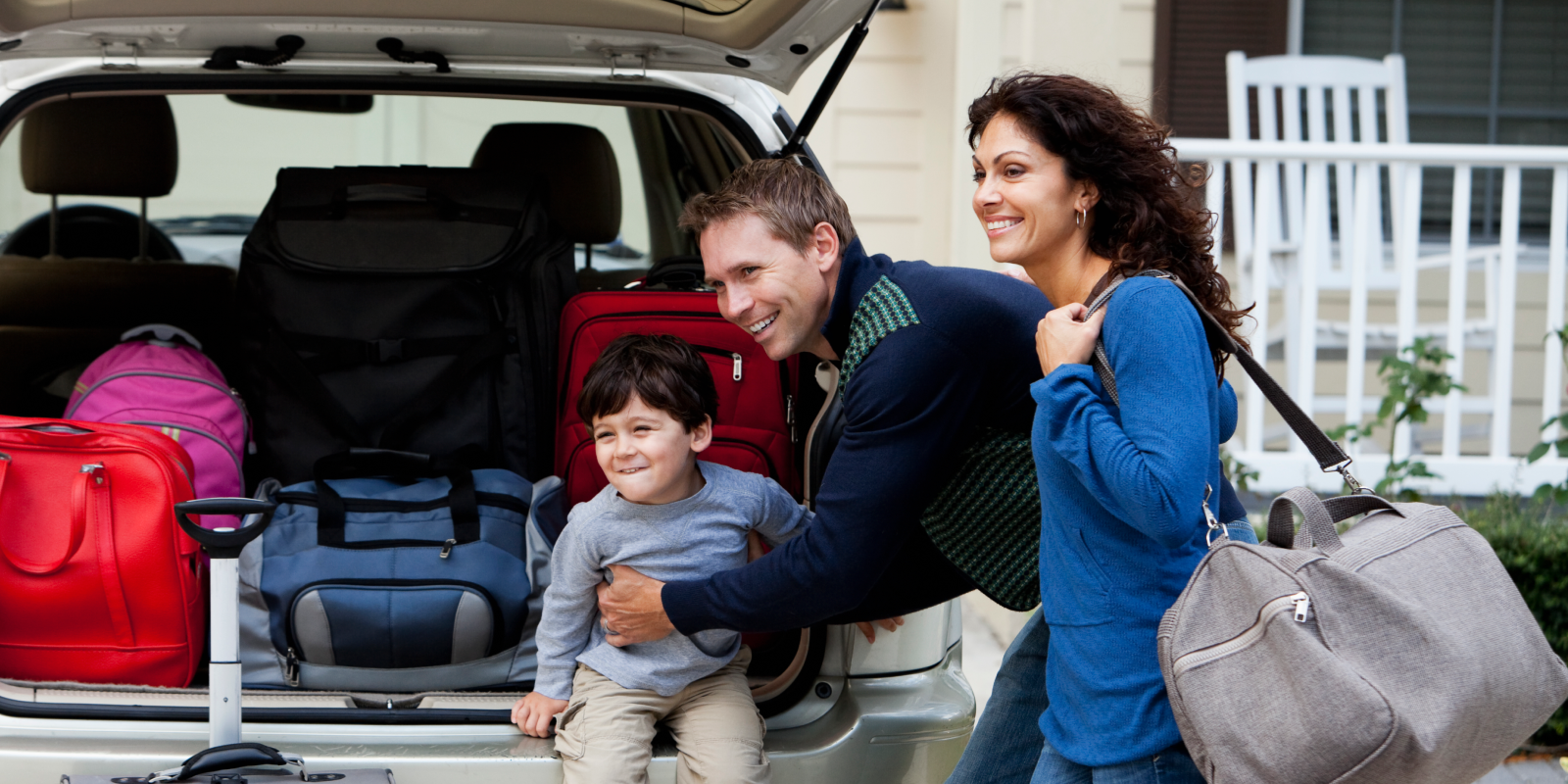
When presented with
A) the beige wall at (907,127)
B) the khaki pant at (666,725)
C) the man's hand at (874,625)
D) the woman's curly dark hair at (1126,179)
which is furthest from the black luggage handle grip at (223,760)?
the beige wall at (907,127)

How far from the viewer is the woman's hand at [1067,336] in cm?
151

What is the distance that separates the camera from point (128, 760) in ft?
6.29

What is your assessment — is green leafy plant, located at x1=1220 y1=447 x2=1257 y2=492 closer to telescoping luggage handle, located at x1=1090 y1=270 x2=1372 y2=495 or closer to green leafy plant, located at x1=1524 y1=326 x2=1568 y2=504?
green leafy plant, located at x1=1524 y1=326 x2=1568 y2=504

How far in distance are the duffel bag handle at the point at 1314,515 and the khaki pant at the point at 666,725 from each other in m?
0.90

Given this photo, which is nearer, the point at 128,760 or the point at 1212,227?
the point at 1212,227

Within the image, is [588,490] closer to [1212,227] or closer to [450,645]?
[450,645]

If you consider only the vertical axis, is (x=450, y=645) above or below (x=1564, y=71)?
below

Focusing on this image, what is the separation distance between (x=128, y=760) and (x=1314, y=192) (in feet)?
12.9

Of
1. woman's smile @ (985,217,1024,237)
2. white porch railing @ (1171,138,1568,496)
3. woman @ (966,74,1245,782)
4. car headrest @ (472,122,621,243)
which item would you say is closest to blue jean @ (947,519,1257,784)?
woman @ (966,74,1245,782)

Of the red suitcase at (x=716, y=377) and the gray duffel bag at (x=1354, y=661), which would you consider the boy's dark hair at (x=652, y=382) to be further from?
the gray duffel bag at (x=1354, y=661)

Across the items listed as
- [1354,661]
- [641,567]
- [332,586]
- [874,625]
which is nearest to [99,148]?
[332,586]

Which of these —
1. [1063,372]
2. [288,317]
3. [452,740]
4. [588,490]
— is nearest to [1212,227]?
[1063,372]

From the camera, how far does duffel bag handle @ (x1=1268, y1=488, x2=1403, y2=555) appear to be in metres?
1.44

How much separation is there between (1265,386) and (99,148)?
9.29 ft
